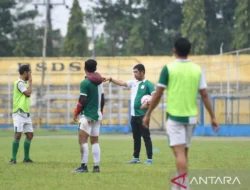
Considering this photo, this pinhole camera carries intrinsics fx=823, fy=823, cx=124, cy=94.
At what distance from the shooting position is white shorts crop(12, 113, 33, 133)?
1761 cm

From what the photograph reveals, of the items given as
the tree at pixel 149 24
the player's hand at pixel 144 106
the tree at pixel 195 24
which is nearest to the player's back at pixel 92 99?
the player's hand at pixel 144 106

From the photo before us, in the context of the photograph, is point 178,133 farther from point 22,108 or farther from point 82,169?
point 22,108

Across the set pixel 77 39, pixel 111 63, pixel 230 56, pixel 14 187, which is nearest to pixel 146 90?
pixel 14 187

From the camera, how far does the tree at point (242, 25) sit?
2269 inches

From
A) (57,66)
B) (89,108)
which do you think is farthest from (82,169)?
(57,66)

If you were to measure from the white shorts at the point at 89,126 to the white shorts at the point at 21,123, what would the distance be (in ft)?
10.0

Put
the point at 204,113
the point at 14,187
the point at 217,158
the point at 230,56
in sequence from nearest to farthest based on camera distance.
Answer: the point at 14,187 → the point at 217,158 → the point at 204,113 → the point at 230,56

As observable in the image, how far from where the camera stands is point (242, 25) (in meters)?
58.9

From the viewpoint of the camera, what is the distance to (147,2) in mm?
68438

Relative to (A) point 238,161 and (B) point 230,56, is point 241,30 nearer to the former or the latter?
(B) point 230,56

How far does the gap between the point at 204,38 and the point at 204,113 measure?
21.4 metres

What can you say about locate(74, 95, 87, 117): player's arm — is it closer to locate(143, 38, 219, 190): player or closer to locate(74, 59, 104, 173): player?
locate(74, 59, 104, 173): player

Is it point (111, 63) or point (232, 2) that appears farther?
point (232, 2)

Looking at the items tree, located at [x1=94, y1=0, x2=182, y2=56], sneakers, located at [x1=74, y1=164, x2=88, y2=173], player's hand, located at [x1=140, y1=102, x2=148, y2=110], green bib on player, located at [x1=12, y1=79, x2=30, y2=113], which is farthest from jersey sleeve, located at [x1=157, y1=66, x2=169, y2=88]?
tree, located at [x1=94, y1=0, x2=182, y2=56]
